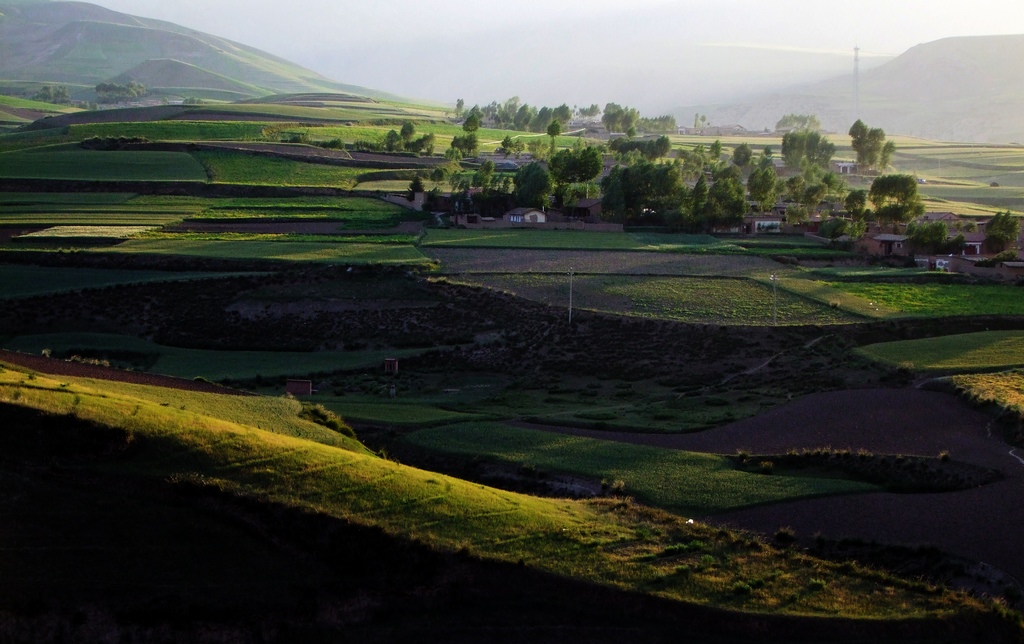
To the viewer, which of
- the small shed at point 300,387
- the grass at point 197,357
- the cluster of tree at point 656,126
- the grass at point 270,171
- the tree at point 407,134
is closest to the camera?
the small shed at point 300,387

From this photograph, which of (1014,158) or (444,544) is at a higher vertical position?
(1014,158)

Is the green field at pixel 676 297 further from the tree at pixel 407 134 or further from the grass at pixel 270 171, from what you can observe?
the tree at pixel 407 134

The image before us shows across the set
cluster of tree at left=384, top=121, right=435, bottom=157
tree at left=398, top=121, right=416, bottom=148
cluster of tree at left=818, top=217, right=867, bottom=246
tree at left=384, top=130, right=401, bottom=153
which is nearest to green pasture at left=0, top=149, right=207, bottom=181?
tree at left=384, top=130, right=401, bottom=153

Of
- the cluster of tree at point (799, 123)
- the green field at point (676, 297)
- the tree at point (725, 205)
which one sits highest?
the cluster of tree at point (799, 123)

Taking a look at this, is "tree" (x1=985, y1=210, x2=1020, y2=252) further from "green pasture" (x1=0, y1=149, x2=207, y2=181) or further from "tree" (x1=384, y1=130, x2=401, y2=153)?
"tree" (x1=384, y1=130, x2=401, y2=153)

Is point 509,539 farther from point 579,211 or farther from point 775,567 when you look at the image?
point 579,211

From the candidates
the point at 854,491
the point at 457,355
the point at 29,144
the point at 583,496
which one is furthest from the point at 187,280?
the point at 29,144

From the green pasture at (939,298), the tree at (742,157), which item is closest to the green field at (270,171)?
the tree at (742,157)
